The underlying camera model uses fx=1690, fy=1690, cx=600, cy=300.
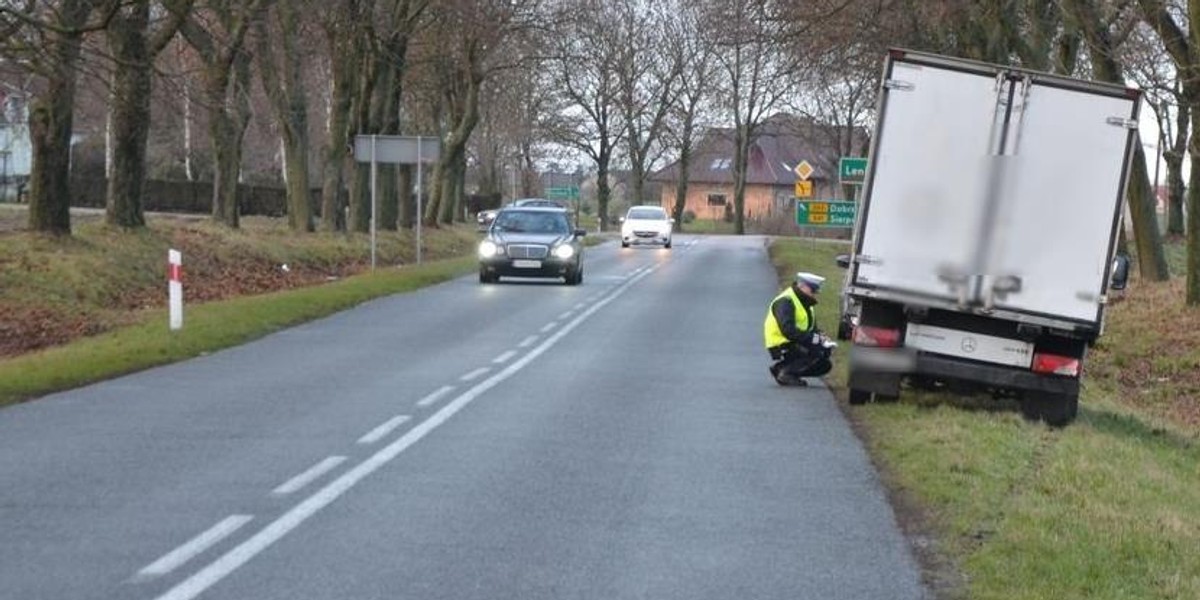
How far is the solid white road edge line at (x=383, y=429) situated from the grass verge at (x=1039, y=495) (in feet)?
12.0

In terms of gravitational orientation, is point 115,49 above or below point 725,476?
above

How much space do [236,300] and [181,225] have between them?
1107 cm

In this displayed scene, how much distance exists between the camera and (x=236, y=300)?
27.8m

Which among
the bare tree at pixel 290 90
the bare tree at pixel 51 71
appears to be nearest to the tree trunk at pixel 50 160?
the bare tree at pixel 51 71

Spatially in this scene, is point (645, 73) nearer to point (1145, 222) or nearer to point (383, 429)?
point (1145, 222)

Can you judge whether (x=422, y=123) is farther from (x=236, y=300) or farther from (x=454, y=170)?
(x=236, y=300)

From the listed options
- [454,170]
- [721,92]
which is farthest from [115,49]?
[721,92]

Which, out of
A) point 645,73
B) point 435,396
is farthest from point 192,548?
point 645,73

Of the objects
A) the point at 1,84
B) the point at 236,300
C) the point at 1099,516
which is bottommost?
the point at 236,300

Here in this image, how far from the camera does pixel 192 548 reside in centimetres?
838

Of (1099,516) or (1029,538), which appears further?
(1099,516)

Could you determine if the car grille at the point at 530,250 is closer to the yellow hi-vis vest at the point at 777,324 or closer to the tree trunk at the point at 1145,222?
the tree trunk at the point at 1145,222

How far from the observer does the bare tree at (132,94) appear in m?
25.6

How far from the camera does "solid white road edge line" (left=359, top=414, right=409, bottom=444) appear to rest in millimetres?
12379
